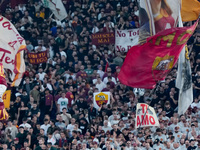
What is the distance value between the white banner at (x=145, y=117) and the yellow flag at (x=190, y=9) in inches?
118

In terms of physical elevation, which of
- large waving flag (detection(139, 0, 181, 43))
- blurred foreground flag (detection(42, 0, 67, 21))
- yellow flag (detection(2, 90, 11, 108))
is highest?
blurred foreground flag (detection(42, 0, 67, 21))

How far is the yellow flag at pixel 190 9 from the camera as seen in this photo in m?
24.9

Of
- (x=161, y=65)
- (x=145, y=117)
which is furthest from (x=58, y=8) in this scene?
(x=161, y=65)

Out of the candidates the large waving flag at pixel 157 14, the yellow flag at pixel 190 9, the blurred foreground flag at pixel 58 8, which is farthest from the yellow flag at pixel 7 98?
the yellow flag at pixel 190 9

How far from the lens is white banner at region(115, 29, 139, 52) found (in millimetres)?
31328

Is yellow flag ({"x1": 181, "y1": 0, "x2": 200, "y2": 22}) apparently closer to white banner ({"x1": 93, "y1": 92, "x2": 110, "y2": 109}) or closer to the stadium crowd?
the stadium crowd

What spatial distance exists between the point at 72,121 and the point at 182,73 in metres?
5.11

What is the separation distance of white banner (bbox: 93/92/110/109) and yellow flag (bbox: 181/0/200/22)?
4.41 metres

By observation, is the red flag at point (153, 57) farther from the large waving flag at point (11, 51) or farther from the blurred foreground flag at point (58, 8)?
the blurred foreground flag at point (58, 8)

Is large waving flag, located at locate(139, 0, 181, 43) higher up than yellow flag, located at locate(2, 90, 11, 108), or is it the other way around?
large waving flag, located at locate(139, 0, 181, 43)

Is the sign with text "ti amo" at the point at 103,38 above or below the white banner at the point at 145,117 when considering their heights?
above

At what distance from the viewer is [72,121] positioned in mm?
26938

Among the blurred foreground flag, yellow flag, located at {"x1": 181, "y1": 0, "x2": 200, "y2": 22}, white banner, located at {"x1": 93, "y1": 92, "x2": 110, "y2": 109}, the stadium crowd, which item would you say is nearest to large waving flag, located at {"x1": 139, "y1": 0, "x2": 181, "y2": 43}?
yellow flag, located at {"x1": 181, "y1": 0, "x2": 200, "y2": 22}

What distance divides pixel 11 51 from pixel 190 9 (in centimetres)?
552
